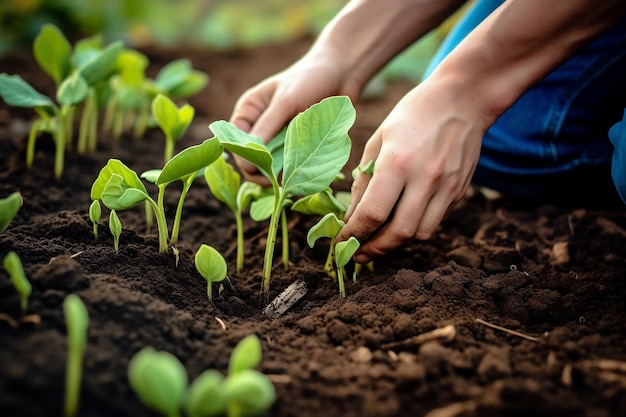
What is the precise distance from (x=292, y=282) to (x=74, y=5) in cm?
254

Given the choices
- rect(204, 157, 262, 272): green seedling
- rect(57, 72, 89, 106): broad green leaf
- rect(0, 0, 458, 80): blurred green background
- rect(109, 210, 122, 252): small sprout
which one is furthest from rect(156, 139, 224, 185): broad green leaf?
rect(0, 0, 458, 80): blurred green background

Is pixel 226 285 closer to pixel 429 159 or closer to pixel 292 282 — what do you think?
pixel 292 282

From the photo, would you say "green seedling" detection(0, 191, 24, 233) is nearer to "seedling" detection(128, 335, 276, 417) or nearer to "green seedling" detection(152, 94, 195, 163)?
"seedling" detection(128, 335, 276, 417)

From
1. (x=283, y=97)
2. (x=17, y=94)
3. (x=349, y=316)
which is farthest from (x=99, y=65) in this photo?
(x=349, y=316)

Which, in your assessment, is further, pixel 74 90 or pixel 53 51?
pixel 53 51

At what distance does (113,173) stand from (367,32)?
752mm

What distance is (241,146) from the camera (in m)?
0.96

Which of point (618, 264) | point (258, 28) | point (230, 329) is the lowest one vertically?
point (618, 264)

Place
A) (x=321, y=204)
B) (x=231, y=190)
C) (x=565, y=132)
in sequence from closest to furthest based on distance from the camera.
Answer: (x=321, y=204)
(x=231, y=190)
(x=565, y=132)

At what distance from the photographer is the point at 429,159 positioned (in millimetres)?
1061

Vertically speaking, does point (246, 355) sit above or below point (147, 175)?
below

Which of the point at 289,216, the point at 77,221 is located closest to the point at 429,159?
the point at 289,216

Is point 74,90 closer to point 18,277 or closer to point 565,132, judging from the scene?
point 18,277

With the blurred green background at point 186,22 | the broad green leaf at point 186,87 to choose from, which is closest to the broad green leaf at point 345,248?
the broad green leaf at point 186,87
